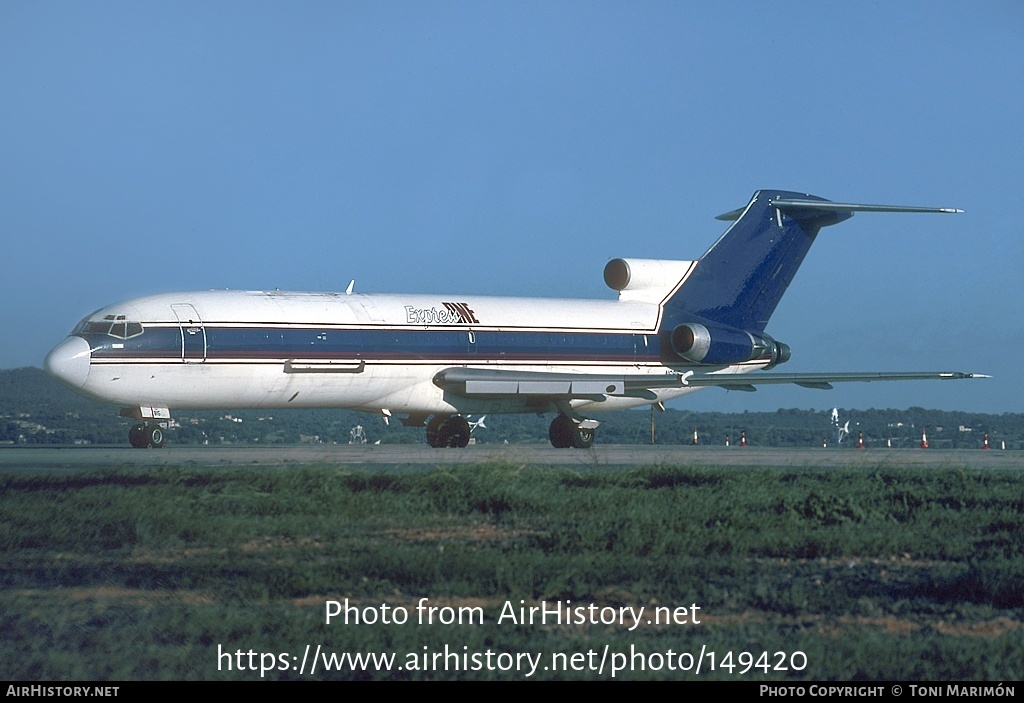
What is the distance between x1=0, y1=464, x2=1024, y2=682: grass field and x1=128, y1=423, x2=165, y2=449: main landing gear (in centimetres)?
1005

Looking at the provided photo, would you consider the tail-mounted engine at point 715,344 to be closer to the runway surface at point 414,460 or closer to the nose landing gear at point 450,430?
the runway surface at point 414,460

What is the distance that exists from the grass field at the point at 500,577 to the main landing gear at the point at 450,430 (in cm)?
1395

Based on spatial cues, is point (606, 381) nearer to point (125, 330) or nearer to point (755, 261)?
point (755, 261)

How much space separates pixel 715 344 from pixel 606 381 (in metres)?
4.07

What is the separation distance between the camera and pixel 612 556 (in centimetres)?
1079

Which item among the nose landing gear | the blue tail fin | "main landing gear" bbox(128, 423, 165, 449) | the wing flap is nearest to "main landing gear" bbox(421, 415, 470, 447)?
the nose landing gear

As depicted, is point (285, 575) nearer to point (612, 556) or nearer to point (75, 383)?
point (612, 556)

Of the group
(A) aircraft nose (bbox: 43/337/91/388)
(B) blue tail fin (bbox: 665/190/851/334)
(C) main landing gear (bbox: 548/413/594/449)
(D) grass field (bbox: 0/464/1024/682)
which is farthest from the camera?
(B) blue tail fin (bbox: 665/190/851/334)

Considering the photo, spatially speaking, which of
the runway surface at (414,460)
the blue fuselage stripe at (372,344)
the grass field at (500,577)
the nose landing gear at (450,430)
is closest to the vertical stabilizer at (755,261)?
the blue fuselage stripe at (372,344)

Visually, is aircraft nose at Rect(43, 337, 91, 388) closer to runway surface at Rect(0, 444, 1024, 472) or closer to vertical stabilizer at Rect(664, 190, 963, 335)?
runway surface at Rect(0, 444, 1024, 472)

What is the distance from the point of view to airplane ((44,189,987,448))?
26.0 m

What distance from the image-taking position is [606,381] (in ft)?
101
